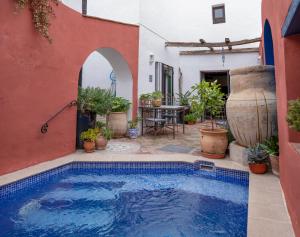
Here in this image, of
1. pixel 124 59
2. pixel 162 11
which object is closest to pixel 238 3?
pixel 162 11

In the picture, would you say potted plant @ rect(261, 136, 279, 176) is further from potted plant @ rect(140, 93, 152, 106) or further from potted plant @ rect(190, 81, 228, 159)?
potted plant @ rect(140, 93, 152, 106)

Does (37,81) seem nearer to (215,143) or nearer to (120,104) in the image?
(120,104)

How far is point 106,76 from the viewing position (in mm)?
8688

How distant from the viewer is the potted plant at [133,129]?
6.57m

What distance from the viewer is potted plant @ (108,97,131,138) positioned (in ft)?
21.2

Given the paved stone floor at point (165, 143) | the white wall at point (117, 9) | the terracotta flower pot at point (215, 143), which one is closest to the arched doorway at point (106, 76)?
the paved stone floor at point (165, 143)

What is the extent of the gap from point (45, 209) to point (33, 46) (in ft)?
8.75

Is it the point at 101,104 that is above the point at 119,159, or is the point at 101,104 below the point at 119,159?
above

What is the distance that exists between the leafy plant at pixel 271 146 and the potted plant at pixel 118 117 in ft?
13.0

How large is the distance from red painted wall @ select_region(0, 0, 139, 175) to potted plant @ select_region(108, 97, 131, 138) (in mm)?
1699

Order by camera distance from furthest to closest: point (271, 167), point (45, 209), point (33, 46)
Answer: point (33, 46), point (271, 167), point (45, 209)

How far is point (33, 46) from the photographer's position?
12.5ft

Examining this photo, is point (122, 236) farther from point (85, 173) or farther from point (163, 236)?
point (85, 173)

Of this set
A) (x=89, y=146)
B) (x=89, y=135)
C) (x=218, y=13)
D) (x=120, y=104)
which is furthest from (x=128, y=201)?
(x=218, y=13)
